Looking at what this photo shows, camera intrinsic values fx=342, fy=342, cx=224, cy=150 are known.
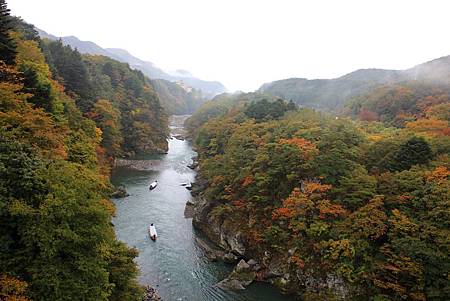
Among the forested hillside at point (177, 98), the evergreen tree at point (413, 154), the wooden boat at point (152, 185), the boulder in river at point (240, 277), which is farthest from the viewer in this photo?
the forested hillside at point (177, 98)

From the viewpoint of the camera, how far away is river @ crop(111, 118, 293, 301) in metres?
22.2

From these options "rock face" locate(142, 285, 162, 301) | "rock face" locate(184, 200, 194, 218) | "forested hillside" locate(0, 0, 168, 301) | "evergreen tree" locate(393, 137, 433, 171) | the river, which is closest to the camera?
"forested hillside" locate(0, 0, 168, 301)

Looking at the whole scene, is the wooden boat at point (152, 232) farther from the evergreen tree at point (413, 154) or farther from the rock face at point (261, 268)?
the evergreen tree at point (413, 154)

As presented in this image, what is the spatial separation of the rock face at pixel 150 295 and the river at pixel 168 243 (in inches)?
24.0

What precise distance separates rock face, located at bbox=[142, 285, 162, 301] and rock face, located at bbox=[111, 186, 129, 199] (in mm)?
17720

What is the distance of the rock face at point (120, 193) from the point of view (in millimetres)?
37188

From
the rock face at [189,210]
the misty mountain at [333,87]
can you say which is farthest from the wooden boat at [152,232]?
the misty mountain at [333,87]

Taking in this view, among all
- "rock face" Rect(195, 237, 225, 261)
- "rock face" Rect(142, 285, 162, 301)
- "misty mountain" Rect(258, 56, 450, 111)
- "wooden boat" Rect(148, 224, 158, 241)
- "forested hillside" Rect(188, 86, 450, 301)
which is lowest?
"rock face" Rect(195, 237, 225, 261)

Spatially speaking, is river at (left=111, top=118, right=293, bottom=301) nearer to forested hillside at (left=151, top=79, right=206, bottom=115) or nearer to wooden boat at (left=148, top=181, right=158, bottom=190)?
wooden boat at (left=148, top=181, right=158, bottom=190)

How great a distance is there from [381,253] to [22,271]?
19200 millimetres

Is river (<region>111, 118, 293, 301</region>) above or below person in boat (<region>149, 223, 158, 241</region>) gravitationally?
below

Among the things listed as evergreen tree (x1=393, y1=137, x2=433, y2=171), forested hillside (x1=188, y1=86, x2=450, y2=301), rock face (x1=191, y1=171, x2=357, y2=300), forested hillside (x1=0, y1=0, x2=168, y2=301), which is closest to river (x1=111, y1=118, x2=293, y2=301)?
rock face (x1=191, y1=171, x2=357, y2=300)

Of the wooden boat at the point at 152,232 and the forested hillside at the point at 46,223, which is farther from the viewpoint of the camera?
the wooden boat at the point at 152,232

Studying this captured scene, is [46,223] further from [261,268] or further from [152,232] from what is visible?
[152,232]
